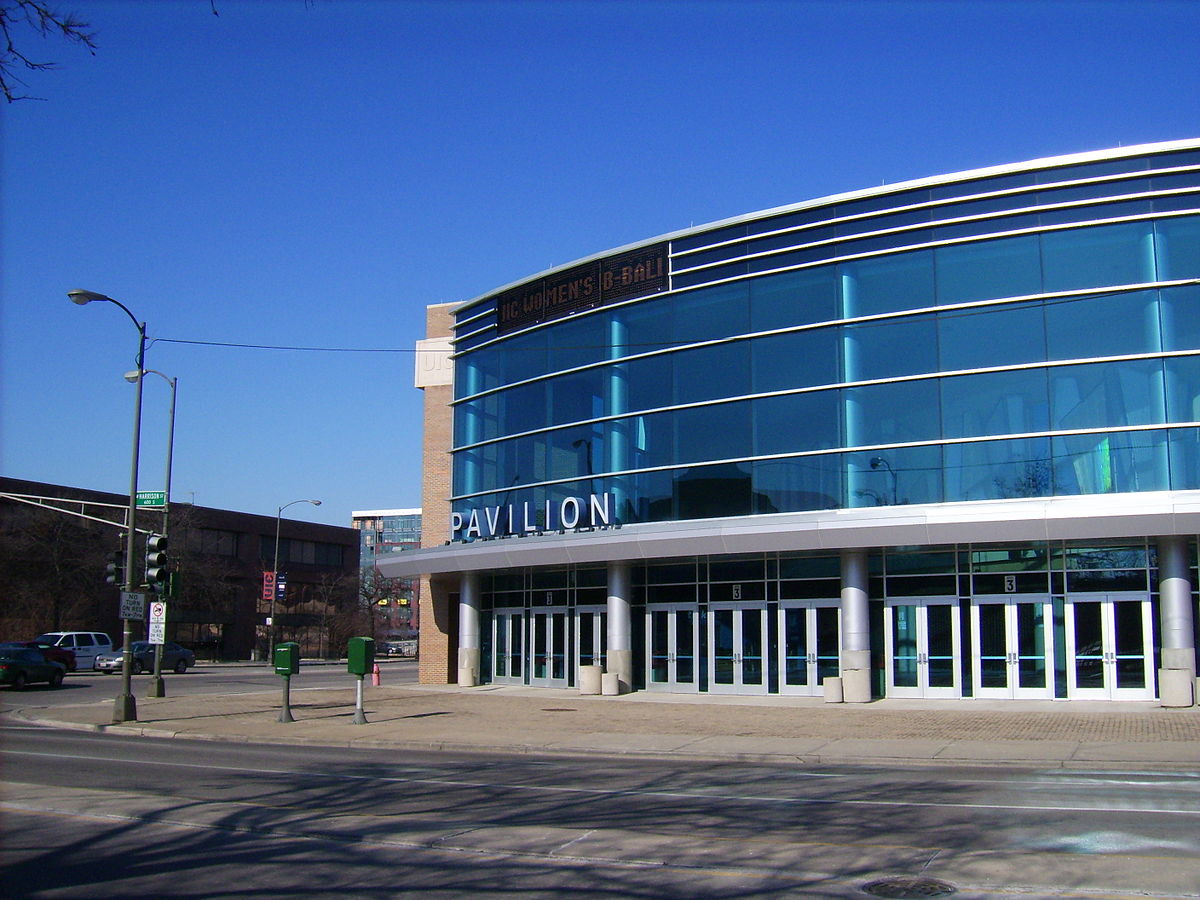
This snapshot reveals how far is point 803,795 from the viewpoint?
13641mm

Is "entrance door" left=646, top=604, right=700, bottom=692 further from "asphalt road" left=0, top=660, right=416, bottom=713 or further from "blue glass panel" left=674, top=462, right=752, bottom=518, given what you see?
"asphalt road" left=0, top=660, right=416, bottom=713

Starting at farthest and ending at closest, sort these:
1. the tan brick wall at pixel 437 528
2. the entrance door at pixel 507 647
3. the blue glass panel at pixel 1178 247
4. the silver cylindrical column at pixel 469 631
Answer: the tan brick wall at pixel 437 528
the silver cylindrical column at pixel 469 631
the entrance door at pixel 507 647
the blue glass panel at pixel 1178 247

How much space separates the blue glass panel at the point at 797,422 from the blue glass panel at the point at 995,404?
284cm

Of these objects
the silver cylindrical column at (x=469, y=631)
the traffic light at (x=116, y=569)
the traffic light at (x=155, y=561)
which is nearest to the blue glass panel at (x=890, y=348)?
the silver cylindrical column at (x=469, y=631)

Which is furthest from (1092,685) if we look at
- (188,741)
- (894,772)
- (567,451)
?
(188,741)

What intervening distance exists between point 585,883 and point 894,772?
8.78 m

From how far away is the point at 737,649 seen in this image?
31312 millimetres

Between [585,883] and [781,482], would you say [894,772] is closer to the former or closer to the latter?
[585,883]

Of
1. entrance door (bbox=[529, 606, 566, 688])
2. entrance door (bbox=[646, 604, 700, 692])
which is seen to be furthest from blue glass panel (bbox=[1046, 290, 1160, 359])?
entrance door (bbox=[529, 606, 566, 688])

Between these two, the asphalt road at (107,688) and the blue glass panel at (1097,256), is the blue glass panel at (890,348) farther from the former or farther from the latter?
the asphalt road at (107,688)

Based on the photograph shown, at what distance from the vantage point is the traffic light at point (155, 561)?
26.6 m

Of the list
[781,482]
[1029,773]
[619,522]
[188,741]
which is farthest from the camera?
[619,522]

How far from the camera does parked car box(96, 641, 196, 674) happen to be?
5088 cm

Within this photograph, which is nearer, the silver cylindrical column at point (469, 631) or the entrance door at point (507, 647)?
the entrance door at point (507, 647)
